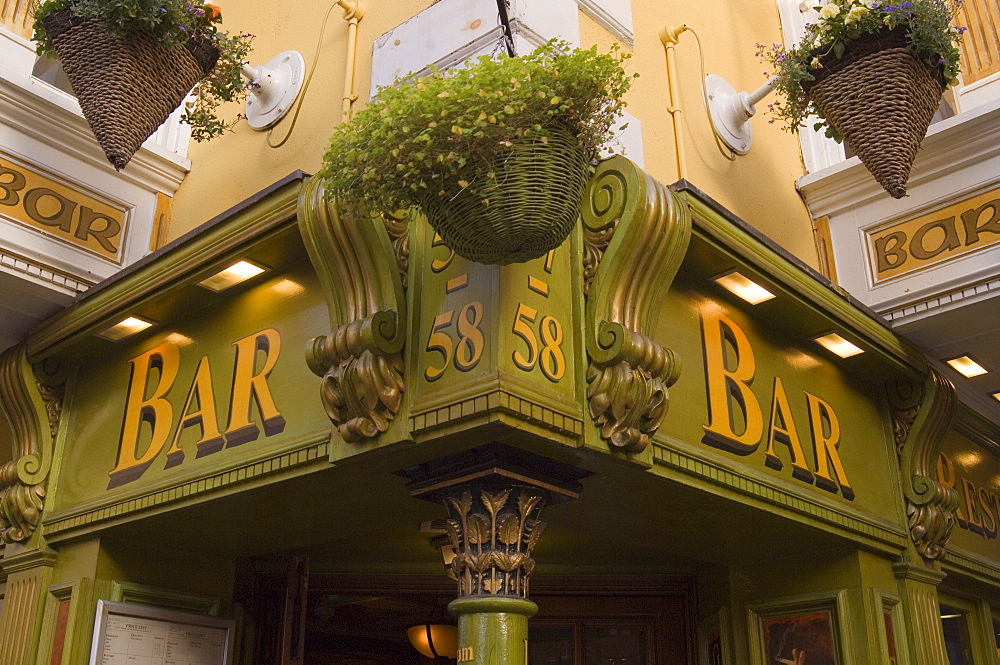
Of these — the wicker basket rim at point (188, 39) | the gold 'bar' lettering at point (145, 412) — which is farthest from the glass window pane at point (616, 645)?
the wicker basket rim at point (188, 39)

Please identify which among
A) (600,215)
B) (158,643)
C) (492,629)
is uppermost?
(600,215)

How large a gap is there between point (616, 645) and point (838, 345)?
7.36 ft

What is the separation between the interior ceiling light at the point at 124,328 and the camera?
4.74m

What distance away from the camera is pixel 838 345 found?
15.9 ft

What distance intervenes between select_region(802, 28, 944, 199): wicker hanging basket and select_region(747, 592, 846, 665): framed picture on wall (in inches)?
73.5

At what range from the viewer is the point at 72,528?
470 cm

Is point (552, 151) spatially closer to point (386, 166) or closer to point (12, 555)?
point (386, 166)

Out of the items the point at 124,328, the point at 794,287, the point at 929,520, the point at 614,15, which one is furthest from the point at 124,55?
the point at 929,520

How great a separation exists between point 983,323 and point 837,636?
1.68m

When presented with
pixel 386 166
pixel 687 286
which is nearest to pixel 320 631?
pixel 687 286

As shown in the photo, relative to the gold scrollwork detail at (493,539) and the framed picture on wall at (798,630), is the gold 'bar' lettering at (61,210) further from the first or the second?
the framed picture on wall at (798,630)

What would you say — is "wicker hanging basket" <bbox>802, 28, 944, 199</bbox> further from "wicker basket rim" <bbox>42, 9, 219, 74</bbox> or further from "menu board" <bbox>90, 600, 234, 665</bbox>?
"menu board" <bbox>90, 600, 234, 665</bbox>

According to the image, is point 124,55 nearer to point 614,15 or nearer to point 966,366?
point 614,15

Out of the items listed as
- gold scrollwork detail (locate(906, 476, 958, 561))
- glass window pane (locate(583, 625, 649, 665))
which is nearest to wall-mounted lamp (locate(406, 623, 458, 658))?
glass window pane (locate(583, 625, 649, 665))
